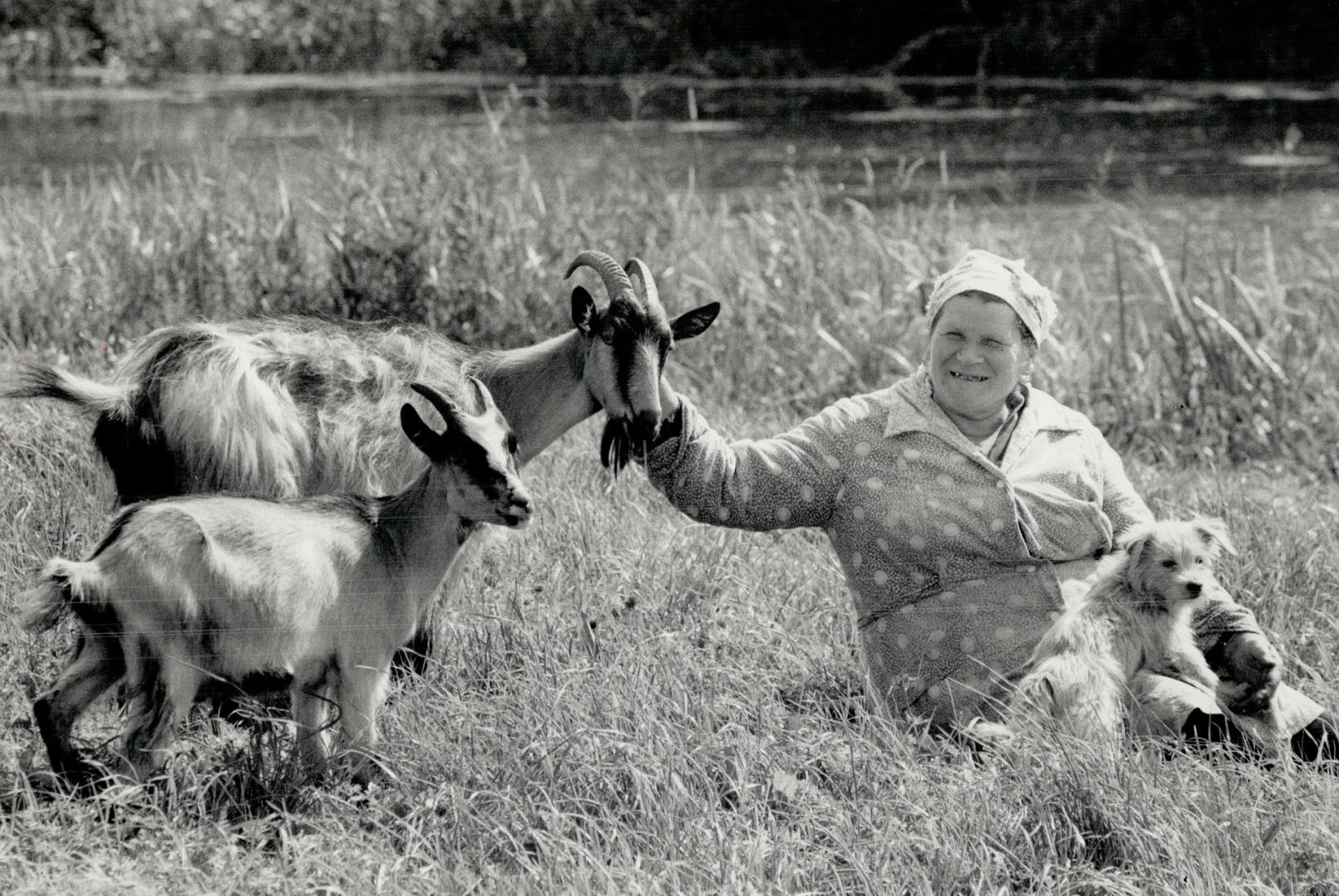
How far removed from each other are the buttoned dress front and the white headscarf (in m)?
0.24

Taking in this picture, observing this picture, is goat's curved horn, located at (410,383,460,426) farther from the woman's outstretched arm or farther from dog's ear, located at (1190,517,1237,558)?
dog's ear, located at (1190,517,1237,558)

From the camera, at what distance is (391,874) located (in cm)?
361

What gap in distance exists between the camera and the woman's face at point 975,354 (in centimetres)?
443

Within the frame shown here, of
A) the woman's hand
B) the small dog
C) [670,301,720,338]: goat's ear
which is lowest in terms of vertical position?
the woman's hand

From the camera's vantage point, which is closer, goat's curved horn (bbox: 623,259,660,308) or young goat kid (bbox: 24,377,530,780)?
young goat kid (bbox: 24,377,530,780)

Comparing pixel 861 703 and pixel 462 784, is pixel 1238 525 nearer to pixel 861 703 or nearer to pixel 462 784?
pixel 861 703

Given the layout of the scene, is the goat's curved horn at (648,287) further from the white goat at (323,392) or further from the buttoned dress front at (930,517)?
the buttoned dress front at (930,517)

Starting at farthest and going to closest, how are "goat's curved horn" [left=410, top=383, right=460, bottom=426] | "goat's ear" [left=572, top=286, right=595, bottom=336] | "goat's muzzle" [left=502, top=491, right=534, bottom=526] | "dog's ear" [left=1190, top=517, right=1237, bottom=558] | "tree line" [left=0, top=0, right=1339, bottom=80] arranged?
"tree line" [left=0, top=0, right=1339, bottom=80] → "goat's ear" [left=572, top=286, right=595, bottom=336] → "dog's ear" [left=1190, top=517, right=1237, bottom=558] → "goat's muzzle" [left=502, top=491, right=534, bottom=526] → "goat's curved horn" [left=410, top=383, right=460, bottom=426]

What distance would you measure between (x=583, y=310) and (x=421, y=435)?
104 cm

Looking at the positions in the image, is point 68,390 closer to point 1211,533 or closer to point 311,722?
point 311,722

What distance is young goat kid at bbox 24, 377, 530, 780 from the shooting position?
11.7 ft

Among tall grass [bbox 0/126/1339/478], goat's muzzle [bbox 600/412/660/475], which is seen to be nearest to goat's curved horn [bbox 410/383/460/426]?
goat's muzzle [bbox 600/412/660/475]

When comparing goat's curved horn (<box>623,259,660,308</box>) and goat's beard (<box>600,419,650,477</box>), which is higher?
goat's curved horn (<box>623,259,660,308</box>)

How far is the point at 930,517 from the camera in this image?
4.51m
